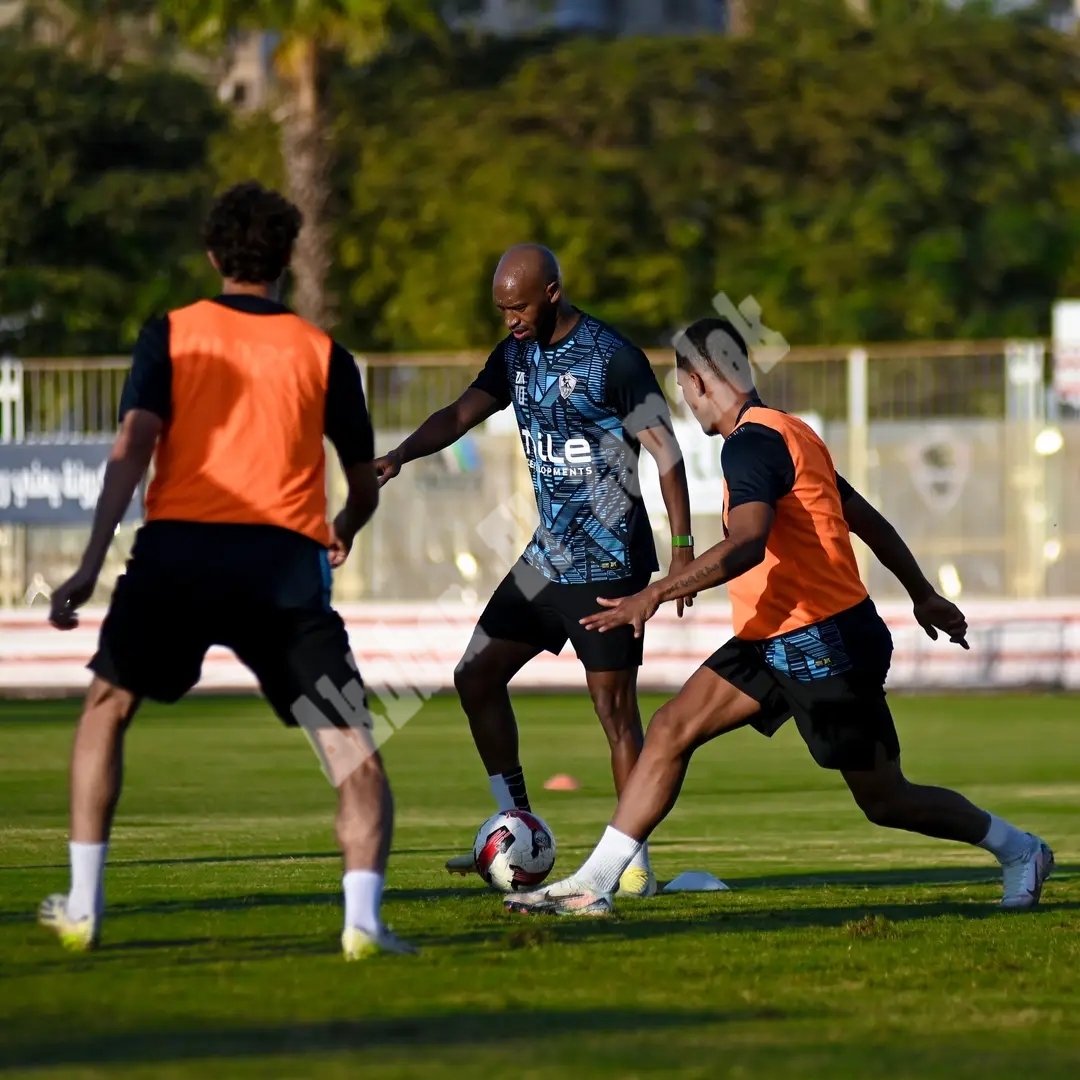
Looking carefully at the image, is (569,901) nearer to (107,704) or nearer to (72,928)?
(72,928)

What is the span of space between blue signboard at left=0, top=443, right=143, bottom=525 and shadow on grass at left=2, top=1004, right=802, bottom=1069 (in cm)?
1823

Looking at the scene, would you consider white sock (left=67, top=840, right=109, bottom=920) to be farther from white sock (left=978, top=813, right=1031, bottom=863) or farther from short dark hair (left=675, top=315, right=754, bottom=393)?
white sock (left=978, top=813, right=1031, bottom=863)

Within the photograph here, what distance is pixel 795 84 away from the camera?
4503 centimetres

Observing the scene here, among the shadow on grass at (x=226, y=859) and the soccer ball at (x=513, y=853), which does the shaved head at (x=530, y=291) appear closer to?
the soccer ball at (x=513, y=853)

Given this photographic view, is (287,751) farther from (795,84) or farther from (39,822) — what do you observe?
(795,84)

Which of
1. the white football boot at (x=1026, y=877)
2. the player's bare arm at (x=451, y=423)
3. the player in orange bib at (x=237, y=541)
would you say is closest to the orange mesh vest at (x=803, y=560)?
the white football boot at (x=1026, y=877)

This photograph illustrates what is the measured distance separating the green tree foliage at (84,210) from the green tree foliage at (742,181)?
317 cm

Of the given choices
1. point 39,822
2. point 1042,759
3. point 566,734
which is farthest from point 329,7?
point 39,822

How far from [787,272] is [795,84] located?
6.27 m

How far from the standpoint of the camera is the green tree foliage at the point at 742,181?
129ft

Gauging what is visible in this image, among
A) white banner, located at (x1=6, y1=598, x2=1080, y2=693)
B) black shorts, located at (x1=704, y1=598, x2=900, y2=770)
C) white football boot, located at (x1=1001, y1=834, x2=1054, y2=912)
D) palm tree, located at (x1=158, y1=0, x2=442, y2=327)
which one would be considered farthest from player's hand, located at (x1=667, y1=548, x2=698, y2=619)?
palm tree, located at (x1=158, y1=0, x2=442, y2=327)

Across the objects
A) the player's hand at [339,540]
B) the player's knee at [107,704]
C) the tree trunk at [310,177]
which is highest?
the tree trunk at [310,177]

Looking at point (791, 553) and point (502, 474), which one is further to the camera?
point (502, 474)

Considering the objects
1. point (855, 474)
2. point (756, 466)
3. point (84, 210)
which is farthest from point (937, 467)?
point (84, 210)
